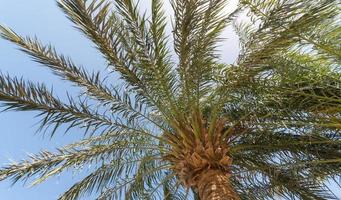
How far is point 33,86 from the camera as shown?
7859 mm

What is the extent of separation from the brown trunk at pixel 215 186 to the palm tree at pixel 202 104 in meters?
0.02

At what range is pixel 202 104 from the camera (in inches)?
349

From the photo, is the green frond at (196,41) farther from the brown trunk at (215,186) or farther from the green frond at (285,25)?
the brown trunk at (215,186)

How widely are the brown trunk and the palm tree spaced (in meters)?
0.02

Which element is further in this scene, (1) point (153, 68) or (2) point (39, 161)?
(2) point (39, 161)

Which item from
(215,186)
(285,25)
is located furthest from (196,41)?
(215,186)

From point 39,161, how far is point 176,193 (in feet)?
8.90

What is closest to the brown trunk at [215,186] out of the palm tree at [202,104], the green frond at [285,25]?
the palm tree at [202,104]

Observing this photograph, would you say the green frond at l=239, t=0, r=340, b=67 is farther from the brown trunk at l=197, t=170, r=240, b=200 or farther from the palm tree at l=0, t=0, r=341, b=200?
the brown trunk at l=197, t=170, r=240, b=200

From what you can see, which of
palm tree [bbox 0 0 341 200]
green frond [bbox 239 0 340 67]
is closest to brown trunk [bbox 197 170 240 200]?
palm tree [bbox 0 0 341 200]

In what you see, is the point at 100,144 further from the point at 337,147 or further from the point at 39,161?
the point at 337,147

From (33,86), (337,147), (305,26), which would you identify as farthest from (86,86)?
(337,147)

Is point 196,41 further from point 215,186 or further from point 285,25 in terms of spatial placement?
point 215,186

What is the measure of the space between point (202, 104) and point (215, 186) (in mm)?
1900
